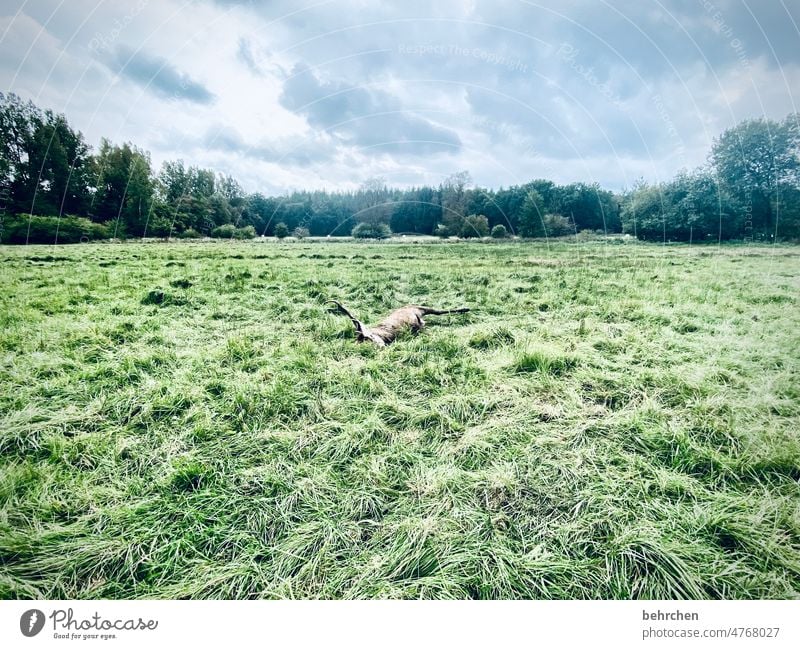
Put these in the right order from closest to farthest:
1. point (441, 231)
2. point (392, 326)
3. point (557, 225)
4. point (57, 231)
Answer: point (392, 326) < point (57, 231) < point (441, 231) < point (557, 225)

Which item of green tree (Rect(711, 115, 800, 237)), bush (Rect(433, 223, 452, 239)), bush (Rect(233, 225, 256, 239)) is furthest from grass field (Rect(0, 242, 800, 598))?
bush (Rect(433, 223, 452, 239))

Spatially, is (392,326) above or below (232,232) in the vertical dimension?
below

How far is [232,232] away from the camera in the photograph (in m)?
10.4

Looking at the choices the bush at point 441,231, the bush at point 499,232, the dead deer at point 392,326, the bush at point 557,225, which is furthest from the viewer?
the bush at point 557,225

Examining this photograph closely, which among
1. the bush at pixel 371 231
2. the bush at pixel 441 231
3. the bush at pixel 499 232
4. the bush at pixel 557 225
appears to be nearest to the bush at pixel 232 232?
the bush at pixel 371 231

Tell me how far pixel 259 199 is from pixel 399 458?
10433 mm

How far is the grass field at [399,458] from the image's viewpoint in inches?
76.4

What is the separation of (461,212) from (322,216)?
794 cm

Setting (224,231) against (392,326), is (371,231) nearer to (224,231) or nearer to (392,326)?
(224,231)

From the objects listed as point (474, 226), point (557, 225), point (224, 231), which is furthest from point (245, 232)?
point (557, 225)

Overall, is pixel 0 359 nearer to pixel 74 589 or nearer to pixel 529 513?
pixel 74 589

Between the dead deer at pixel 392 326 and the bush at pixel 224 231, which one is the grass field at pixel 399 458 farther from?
the bush at pixel 224 231
